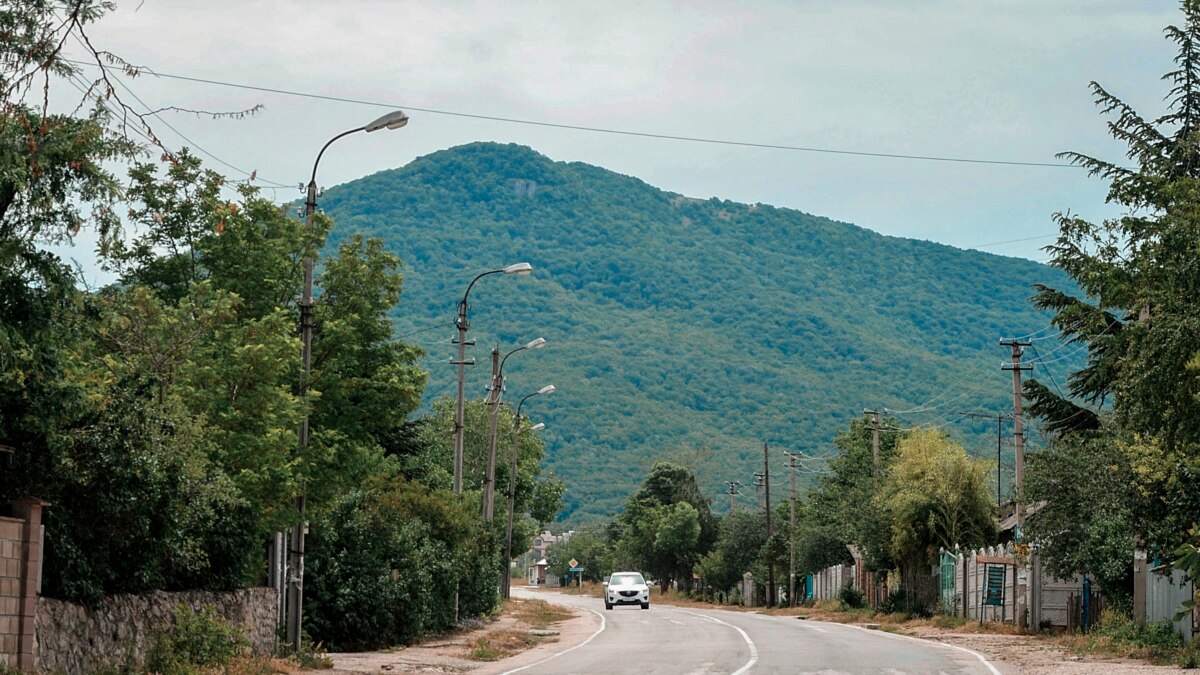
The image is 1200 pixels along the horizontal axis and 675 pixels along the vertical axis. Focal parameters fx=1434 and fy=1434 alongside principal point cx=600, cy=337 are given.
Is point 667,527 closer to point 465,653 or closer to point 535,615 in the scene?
point 535,615

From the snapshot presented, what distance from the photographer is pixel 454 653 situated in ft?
Answer: 103

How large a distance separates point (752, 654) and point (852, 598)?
3614 cm

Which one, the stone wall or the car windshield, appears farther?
the car windshield

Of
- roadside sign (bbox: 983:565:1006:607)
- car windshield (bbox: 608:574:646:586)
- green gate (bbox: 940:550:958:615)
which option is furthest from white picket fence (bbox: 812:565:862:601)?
roadside sign (bbox: 983:565:1006:607)

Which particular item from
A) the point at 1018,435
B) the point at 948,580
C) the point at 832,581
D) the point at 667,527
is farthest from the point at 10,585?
the point at 667,527

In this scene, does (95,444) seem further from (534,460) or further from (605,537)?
(605,537)

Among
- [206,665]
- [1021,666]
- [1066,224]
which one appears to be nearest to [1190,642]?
[1021,666]

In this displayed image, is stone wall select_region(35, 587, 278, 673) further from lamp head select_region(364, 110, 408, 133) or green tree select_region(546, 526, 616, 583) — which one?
green tree select_region(546, 526, 616, 583)

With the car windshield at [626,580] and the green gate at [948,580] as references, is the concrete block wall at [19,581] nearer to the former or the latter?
the green gate at [948,580]

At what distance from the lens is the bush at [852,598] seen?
63.0 meters

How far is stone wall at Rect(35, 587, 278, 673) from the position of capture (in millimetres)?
16734

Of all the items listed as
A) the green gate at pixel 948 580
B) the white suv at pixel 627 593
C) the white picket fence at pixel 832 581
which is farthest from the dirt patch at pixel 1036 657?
the white picket fence at pixel 832 581

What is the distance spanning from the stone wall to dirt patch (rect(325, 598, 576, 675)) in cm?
343

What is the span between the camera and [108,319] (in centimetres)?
1664
